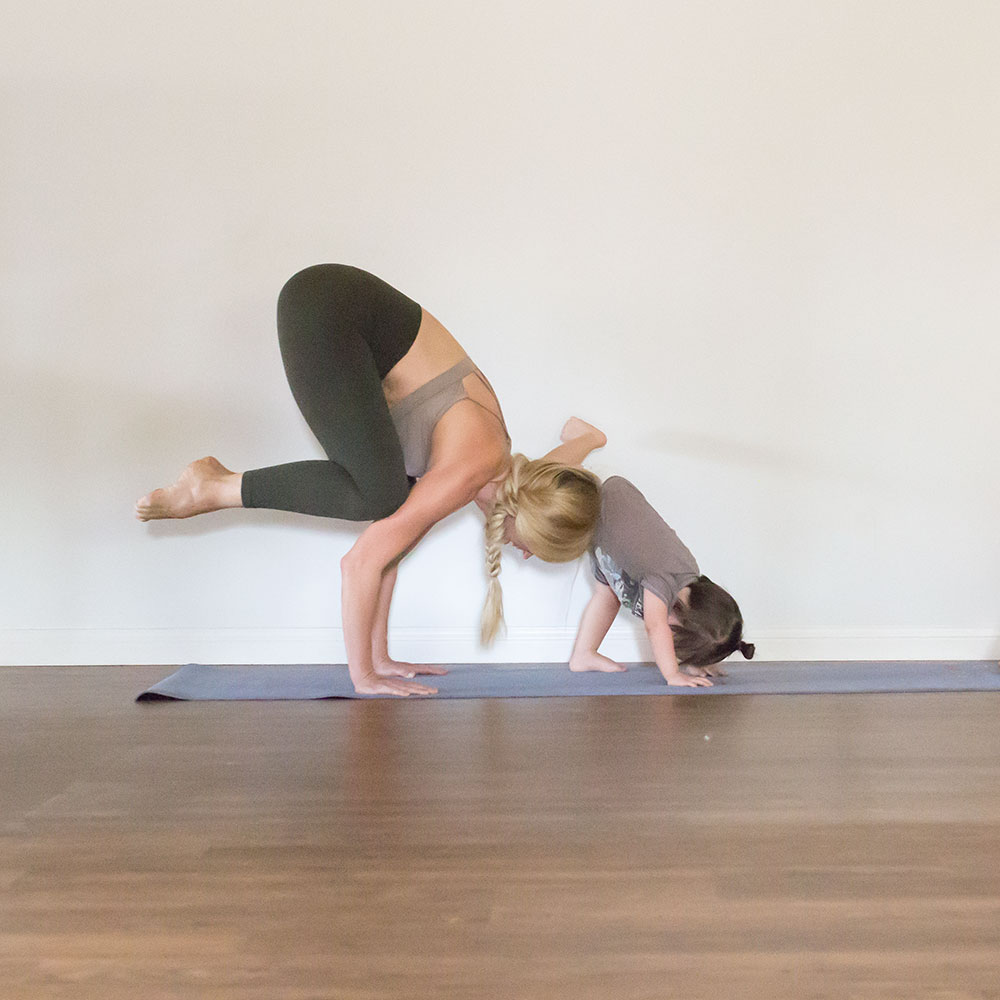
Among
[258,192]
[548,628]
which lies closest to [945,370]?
[548,628]

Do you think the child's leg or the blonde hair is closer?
the blonde hair

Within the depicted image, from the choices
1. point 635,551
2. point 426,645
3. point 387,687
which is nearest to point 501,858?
point 387,687

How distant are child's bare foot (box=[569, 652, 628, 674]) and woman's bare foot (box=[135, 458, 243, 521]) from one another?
99 cm

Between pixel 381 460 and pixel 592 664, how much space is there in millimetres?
848

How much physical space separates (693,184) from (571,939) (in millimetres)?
2343

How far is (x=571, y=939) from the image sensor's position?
40.1 inches

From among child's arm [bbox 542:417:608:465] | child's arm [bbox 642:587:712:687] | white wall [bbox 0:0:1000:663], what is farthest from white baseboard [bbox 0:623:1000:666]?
child's arm [bbox 542:417:608:465]

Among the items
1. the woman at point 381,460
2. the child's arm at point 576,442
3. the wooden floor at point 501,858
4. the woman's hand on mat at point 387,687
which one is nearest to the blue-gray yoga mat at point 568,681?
the woman's hand on mat at point 387,687

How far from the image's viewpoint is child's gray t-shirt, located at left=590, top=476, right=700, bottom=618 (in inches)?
99.3

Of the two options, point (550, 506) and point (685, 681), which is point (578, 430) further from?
point (685, 681)

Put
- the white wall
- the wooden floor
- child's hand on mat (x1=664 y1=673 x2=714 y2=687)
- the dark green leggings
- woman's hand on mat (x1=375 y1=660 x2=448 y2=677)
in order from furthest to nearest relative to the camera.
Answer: the white wall < woman's hand on mat (x1=375 y1=660 x2=448 y2=677) < child's hand on mat (x1=664 y1=673 x2=714 y2=687) < the dark green leggings < the wooden floor

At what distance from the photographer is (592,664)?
2.72 metres

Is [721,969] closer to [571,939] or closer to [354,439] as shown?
[571,939]

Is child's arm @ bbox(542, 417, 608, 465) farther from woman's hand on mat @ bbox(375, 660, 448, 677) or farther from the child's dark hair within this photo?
woman's hand on mat @ bbox(375, 660, 448, 677)
